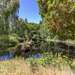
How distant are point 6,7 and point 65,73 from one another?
19.1 meters

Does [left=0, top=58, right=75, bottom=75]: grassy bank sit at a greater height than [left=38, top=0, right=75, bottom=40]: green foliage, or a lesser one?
lesser

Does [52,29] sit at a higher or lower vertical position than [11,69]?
higher

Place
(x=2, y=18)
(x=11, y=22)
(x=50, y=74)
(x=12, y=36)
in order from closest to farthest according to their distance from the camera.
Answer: (x=50, y=74)
(x=2, y=18)
(x=12, y=36)
(x=11, y=22)

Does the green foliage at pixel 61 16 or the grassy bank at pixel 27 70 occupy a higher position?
the green foliage at pixel 61 16

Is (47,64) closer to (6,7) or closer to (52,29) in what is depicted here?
(52,29)

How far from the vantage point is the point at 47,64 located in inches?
376

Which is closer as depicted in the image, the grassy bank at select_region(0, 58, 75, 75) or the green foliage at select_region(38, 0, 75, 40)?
the grassy bank at select_region(0, 58, 75, 75)

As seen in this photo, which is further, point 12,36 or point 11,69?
point 12,36

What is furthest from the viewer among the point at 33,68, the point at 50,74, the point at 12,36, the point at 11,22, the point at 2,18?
the point at 11,22

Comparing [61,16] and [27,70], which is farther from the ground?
[61,16]

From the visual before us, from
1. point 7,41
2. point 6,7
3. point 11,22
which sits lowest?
point 7,41

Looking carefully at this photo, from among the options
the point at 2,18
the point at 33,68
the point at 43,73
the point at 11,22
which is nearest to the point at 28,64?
the point at 33,68

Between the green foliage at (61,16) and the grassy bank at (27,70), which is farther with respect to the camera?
the green foliage at (61,16)

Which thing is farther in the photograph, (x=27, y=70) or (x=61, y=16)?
(x=61, y=16)
